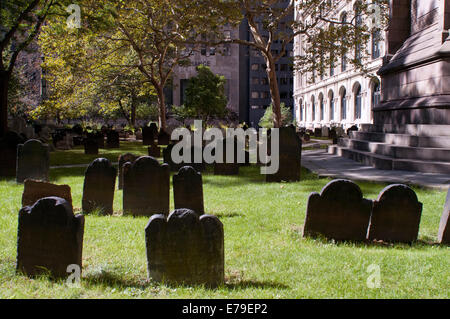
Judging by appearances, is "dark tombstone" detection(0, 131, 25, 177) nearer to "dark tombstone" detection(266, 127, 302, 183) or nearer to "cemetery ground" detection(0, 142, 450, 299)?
"cemetery ground" detection(0, 142, 450, 299)

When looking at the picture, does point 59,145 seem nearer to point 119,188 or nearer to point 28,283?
point 119,188

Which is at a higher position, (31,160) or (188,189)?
(31,160)

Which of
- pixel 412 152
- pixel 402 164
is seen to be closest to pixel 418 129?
pixel 412 152

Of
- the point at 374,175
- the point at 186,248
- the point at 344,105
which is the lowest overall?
the point at 186,248

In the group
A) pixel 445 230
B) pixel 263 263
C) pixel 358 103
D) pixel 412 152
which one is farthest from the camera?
pixel 358 103

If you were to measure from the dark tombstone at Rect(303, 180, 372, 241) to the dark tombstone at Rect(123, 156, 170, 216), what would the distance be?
8.34 feet

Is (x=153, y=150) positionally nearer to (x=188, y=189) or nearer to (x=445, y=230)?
(x=188, y=189)

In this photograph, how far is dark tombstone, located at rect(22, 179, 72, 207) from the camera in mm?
6066

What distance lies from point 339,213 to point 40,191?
4.27 m

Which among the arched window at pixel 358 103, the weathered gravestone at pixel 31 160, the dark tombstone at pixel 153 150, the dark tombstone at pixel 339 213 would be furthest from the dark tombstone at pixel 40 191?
the arched window at pixel 358 103

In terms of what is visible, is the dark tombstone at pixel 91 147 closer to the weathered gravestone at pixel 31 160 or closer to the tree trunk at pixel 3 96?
the tree trunk at pixel 3 96

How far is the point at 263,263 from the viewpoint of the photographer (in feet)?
15.4

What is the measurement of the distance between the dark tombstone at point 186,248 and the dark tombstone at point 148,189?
3.07 m
